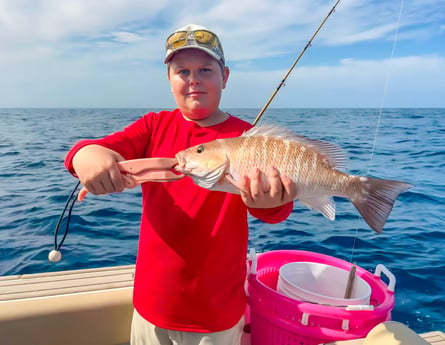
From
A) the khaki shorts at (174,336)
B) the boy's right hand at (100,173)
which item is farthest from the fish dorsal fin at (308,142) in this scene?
the khaki shorts at (174,336)

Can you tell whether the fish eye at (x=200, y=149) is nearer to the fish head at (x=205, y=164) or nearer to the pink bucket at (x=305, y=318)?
the fish head at (x=205, y=164)

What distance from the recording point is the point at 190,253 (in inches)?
70.2

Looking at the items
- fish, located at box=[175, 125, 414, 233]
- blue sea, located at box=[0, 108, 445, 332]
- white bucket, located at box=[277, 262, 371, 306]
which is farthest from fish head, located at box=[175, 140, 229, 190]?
blue sea, located at box=[0, 108, 445, 332]

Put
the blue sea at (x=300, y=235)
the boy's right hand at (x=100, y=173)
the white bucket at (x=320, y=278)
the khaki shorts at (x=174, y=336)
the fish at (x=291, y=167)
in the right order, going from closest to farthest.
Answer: the boy's right hand at (x=100, y=173) → the fish at (x=291, y=167) → the khaki shorts at (x=174, y=336) → the white bucket at (x=320, y=278) → the blue sea at (x=300, y=235)

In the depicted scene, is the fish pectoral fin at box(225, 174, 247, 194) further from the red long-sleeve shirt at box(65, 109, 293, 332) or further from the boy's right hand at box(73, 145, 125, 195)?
the boy's right hand at box(73, 145, 125, 195)

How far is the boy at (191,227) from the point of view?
1.76 metres

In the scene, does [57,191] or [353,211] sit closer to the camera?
[353,211]

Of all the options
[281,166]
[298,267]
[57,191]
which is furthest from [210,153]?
[57,191]

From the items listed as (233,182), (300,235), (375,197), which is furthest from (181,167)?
(300,235)

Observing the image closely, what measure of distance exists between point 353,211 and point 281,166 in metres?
5.56

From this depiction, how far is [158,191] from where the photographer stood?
188 centimetres

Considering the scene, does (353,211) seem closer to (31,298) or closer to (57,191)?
(31,298)

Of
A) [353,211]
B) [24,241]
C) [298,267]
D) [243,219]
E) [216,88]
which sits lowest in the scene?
[24,241]

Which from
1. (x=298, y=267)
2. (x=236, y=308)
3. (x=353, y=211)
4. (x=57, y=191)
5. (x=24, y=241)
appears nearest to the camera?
(x=236, y=308)
